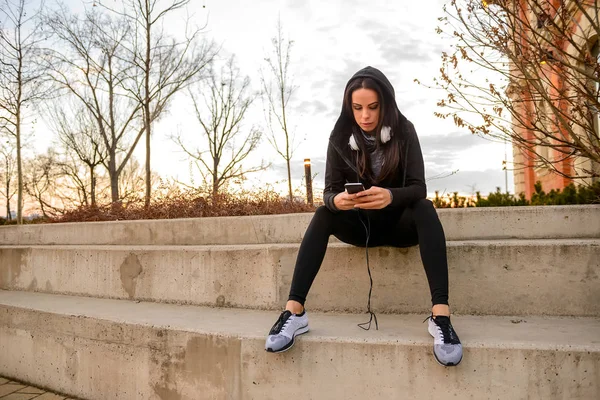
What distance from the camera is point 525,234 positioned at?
10.3 ft

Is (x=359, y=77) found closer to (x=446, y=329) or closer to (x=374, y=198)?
(x=374, y=198)

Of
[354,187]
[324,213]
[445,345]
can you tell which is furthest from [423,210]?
[445,345]

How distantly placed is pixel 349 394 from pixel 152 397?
1.25m

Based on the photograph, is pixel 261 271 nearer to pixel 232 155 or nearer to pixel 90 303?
pixel 90 303

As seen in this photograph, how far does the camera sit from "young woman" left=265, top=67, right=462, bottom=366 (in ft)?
7.44

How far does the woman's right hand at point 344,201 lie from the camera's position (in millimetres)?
2379

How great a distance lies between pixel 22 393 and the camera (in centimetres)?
302

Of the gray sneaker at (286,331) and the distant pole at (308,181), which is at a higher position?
the distant pole at (308,181)

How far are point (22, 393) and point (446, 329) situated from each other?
9.57 feet

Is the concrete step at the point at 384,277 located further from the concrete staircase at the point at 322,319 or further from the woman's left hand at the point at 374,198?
the woman's left hand at the point at 374,198

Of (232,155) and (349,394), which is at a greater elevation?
(232,155)

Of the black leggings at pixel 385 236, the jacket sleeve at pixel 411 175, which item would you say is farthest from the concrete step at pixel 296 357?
the jacket sleeve at pixel 411 175

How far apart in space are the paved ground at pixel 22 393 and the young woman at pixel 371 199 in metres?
1.86

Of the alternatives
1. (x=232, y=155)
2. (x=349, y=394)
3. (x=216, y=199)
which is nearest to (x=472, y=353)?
(x=349, y=394)
